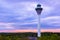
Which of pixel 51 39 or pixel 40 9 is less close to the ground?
pixel 40 9

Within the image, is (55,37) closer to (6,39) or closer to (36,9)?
(6,39)

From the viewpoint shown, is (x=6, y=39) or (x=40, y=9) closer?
(x=6, y=39)

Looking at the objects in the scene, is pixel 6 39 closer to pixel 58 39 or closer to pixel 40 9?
pixel 58 39

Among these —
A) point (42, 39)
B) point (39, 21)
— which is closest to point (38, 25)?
point (39, 21)

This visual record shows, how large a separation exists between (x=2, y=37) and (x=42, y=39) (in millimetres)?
6052

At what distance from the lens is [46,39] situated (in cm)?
3472

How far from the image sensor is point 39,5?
5244cm

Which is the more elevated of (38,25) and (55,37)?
(38,25)

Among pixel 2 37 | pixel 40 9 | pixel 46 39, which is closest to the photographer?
→ pixel 2 37

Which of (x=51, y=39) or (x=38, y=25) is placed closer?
(x=51, y=39)

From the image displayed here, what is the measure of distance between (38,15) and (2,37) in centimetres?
2251

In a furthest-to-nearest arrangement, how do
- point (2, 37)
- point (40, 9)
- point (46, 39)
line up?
point (40, 9), point (46, 39), point (2, 37)

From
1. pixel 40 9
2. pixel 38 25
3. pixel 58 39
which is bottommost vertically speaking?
pixel 58 39

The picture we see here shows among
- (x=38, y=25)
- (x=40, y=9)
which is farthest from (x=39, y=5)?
(x=38, y=25)
